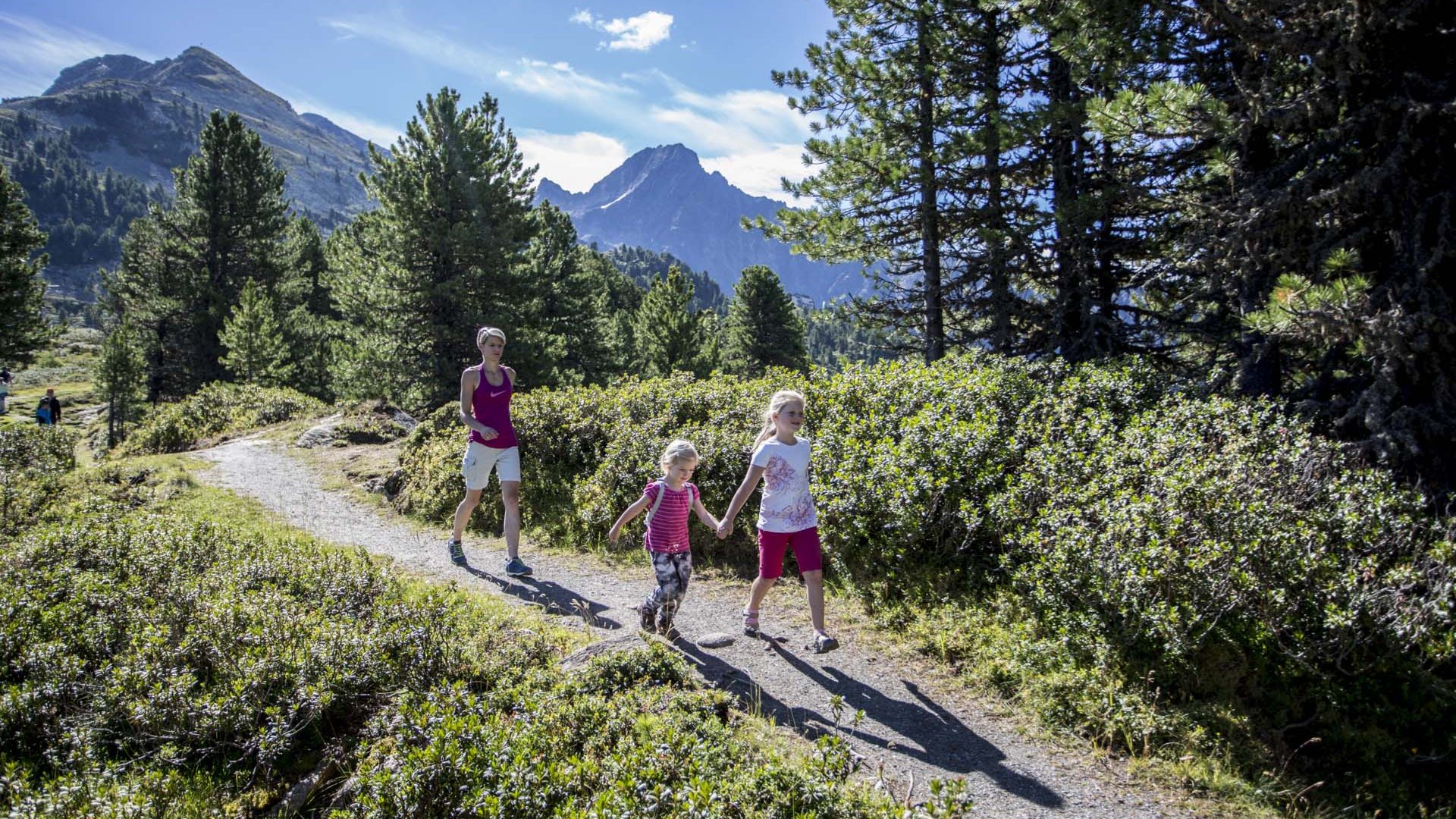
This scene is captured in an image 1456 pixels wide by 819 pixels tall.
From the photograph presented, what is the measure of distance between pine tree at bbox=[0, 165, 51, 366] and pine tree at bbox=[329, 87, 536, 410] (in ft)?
47.2

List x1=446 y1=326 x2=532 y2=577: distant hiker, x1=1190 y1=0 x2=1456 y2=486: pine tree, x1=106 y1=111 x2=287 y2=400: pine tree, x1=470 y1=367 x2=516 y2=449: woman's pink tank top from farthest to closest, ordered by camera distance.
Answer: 1. x1=106 y1=111 x2=287 y2=400: pine tree
2. x1=470 y1=367 x2=516 y2=449: woman's pink tank top
3. x1=446 y1=326 x2=532 y2=577: distant hiker
4. x1=1190 y1=0 x2=1456 y2=486: pine tree

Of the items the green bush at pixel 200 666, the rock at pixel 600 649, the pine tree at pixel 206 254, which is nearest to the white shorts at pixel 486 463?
the green bush at pixel 200 666

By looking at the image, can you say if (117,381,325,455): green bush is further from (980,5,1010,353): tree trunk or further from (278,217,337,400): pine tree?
(980,5,1010,353): tree trunk

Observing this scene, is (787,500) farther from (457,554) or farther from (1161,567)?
(457,554)

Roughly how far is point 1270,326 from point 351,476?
1385 cm

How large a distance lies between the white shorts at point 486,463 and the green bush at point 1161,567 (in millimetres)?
2405

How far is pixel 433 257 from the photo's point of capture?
20.2 m

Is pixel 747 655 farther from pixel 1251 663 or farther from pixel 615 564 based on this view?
pixel 1251 663

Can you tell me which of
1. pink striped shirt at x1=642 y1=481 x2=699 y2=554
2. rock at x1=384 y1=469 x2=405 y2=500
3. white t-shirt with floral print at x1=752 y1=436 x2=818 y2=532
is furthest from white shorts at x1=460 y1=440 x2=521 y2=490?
rock at x1=384 y1=469 x2=405 y2=500

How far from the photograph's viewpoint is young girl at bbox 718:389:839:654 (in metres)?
5.15

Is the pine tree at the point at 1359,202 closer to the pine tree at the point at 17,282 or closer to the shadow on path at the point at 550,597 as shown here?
the shadow on path at the point at 550,597

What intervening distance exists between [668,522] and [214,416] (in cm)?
2127

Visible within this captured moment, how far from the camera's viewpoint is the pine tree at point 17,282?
24625 mm

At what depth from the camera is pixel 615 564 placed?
8.00 metres
